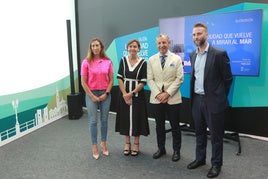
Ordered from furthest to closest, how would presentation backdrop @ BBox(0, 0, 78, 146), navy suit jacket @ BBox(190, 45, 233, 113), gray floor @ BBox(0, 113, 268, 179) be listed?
1. presentation backdrop @ BBox(0, 0, 78, 146)
2. gray floor @ BBox(0, 113, 268, 179)
3. navy suit jacket @ BBox(190, 45, 233, 113)

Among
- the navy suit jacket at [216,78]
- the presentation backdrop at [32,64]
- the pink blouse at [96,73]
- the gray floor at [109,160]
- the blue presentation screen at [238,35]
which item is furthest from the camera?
the presentation backdrop at [32,64]

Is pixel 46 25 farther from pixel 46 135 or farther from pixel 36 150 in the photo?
pixel 36 150

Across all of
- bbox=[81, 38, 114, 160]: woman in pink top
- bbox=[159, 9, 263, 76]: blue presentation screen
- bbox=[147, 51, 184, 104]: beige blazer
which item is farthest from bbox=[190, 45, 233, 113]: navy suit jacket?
bbox=[81, 38, 114, 160]: woman in pink top

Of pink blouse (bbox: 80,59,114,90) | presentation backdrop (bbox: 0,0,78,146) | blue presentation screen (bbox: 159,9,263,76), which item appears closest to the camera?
pink blouse (bbox: 80,59,114,90)

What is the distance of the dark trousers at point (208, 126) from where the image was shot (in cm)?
245

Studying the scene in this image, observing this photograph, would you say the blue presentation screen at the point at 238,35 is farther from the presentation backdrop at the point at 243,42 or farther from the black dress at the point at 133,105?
the black dress at the point at 133,105

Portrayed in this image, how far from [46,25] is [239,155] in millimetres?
3645

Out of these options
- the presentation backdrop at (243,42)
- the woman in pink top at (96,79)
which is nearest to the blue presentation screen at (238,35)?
the presentation backdrop at (243,42)

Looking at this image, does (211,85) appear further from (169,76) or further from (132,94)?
(132,94)

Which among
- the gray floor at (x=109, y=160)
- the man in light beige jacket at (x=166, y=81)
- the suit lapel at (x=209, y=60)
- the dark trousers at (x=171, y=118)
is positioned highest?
the suit lapel at (x=209, y=60)

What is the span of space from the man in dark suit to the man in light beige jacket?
0.78 feet

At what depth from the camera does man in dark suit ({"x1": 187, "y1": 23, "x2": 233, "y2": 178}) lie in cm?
238

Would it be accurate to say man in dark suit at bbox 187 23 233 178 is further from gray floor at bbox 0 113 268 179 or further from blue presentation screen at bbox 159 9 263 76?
blue presentation screen at bbox 159 9 263 76

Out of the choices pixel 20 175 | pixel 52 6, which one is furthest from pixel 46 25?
pixel 20 175
